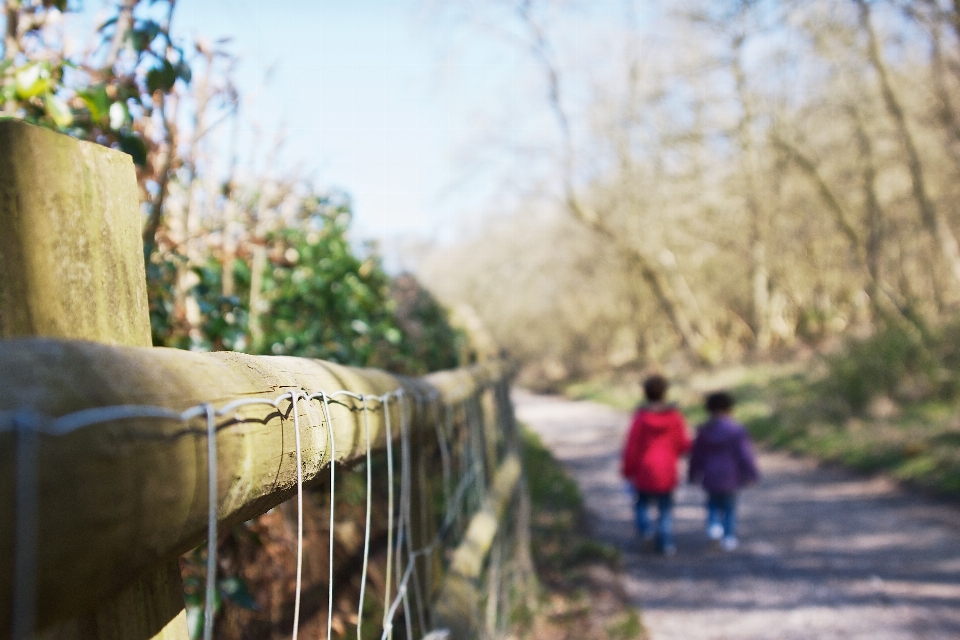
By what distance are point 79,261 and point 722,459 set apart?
19.8ft

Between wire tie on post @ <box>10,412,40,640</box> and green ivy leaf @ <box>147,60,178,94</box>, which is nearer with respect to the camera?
wire tie on post @ <box>10,412,40,640</box>

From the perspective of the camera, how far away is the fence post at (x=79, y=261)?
868mm

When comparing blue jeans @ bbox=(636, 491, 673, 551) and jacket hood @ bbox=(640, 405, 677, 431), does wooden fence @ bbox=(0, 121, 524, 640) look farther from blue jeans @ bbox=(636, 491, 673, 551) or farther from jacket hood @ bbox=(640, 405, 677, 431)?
Answer: blue jeans @ bbox=(636, 491, 673, 551)

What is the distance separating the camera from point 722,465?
6223 millimetres

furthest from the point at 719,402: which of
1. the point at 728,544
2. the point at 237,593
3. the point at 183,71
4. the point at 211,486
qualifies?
the point at 211,486

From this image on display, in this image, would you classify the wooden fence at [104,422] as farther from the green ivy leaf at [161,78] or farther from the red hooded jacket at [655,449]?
the red hooded jacket at [655,449]

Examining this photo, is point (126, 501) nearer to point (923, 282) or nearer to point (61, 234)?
point (61, 234)

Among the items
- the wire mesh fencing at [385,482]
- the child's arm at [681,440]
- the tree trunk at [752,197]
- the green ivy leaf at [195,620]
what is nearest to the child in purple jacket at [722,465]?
the child's arm at [681,440]

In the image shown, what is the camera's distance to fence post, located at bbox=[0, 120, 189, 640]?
868mm

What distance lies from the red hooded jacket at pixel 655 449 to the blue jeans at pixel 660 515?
136 mm

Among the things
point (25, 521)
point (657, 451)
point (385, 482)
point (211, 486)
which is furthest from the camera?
point (657, 451)

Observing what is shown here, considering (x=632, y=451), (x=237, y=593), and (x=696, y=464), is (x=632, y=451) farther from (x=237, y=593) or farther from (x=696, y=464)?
(x=237, y=593)

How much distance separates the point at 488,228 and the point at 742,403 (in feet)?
58.1

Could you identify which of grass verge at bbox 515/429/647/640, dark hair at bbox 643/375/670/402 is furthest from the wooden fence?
dark hair at bbox 643/375/670/402
